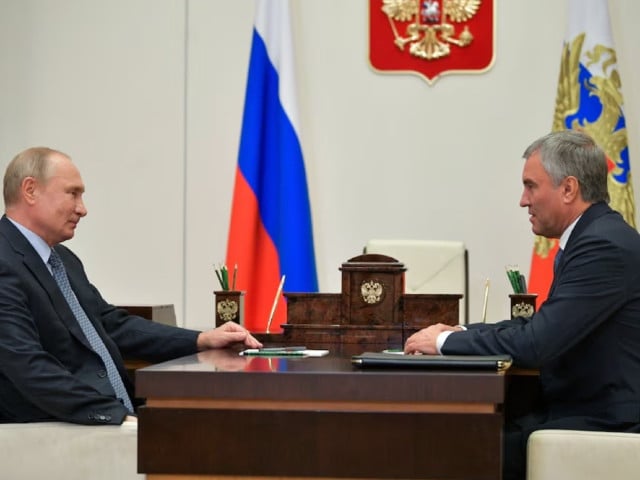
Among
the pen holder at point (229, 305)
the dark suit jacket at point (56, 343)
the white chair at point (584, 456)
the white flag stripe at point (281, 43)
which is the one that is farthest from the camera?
the white flag stripe at point (281, 43)

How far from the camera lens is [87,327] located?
3236mm

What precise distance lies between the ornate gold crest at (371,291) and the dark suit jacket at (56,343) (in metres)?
0.57

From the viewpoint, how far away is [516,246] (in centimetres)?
627

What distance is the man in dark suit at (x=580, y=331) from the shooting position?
2.72 m

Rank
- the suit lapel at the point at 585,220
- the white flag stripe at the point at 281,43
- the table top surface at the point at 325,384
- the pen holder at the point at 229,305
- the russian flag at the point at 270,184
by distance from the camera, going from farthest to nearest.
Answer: the white flag stripe at the point at 281,43
the russian flag at the point at 270,184
the pen holder at the point at 229,305
the suit lapel at the point at 585,220
the table top surface at the point at 325,384

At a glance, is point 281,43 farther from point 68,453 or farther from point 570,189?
point 68,453

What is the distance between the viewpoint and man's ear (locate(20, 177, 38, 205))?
3.23 m

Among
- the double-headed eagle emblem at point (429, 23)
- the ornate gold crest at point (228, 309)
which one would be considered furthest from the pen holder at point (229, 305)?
the double-headed eagle emblem at point (429, 23)

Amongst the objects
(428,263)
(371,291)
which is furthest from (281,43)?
(371,291)

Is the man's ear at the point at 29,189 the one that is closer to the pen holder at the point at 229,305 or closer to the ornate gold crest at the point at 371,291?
the ornate gold crest at the point at 371,291

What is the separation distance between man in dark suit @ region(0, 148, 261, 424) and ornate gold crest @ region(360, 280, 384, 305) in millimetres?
413

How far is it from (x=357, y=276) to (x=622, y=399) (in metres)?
0.97

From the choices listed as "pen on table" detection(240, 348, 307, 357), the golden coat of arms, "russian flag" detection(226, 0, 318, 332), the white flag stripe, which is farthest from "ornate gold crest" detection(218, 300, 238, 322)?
the golden coat of arms

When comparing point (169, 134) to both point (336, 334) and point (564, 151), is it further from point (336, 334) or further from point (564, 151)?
point (564, 151)
